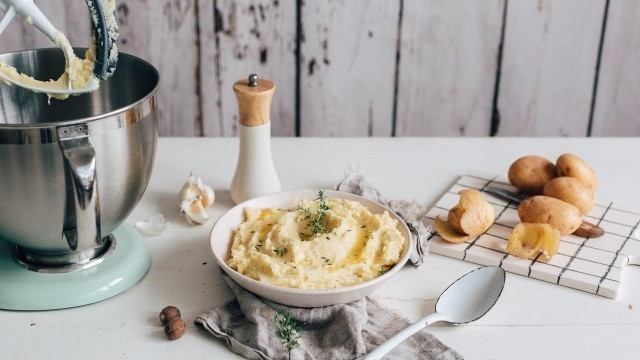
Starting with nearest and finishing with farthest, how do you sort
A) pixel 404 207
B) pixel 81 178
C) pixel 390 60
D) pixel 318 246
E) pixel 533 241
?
1. pixel 81 178
2. pixel 318 246
3. pixel 533 241
4. pixel 404 207
5. pixel 390 60

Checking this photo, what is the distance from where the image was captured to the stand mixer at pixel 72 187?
81 centimetres

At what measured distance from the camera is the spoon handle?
0.79m

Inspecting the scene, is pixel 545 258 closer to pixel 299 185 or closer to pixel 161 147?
pixel 299 185

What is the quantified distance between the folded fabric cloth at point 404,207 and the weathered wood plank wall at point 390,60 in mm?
552

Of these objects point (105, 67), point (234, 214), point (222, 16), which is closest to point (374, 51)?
point (222, 16)

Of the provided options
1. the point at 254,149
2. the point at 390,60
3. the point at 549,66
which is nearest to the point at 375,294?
the point at 254,149

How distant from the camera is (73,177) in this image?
2.66 feet

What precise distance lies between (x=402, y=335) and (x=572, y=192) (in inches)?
17.0

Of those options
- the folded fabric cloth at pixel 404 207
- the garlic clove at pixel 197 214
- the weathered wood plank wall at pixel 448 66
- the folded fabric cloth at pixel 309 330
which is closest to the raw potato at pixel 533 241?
the folded fabric cloth at pixel 404 207

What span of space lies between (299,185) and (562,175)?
431 millimetres

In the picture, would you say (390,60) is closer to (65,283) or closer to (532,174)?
(532,174)

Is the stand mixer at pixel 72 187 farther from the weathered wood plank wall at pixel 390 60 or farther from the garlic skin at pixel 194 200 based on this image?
the weathered wood plank wall at pixel 390 60

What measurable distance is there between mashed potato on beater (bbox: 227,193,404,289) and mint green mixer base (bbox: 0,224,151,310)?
145mm

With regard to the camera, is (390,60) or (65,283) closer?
(65,283)
